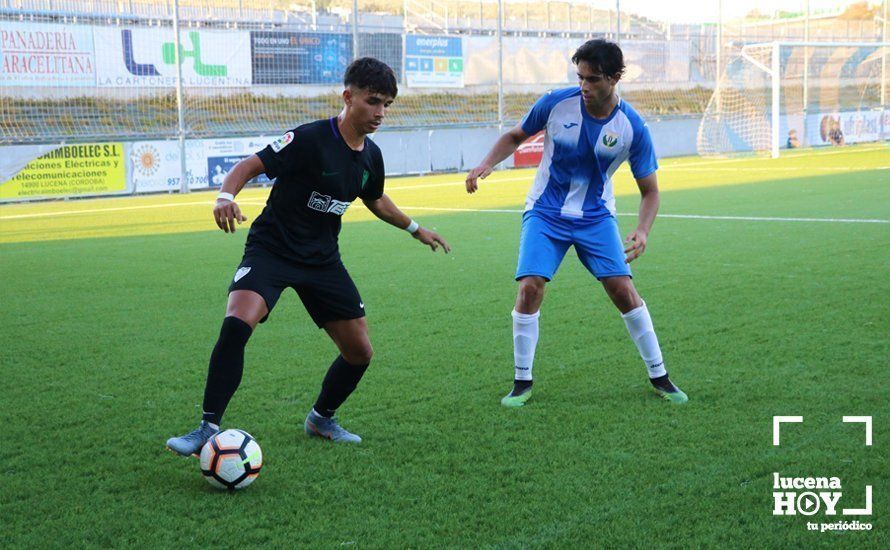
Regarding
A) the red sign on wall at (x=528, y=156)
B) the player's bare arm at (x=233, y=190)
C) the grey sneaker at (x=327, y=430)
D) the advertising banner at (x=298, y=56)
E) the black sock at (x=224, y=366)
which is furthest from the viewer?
the red sign on wall at (x=528, y=156)

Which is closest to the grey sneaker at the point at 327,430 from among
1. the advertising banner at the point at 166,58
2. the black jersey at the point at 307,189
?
the black jersey at the point at 307,189

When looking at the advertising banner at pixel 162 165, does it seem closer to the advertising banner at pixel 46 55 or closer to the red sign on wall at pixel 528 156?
the advertising banner at pixel 46 55

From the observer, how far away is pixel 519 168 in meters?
31.0

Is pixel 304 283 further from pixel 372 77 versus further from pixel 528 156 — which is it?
pixel 528 156

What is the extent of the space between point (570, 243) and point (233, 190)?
7.20 ft

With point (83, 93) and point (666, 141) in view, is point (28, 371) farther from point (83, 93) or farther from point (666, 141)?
point (666, 141)

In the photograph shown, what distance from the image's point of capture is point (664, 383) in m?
5.85

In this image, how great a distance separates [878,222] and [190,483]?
1196 cm

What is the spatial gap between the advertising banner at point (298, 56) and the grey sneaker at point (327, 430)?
21.7m

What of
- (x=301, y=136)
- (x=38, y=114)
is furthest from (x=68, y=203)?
(x=301, y=136)

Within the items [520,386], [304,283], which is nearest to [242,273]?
[304,283]

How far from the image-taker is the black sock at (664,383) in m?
5.83

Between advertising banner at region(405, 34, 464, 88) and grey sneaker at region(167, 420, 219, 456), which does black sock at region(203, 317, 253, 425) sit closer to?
grey sneaker at region(167, 420, 219, 456)

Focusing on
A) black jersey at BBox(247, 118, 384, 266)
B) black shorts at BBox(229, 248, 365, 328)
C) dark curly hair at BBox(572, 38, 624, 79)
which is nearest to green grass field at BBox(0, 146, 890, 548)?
black shorts at BBox(229, 248, 365, 328)
